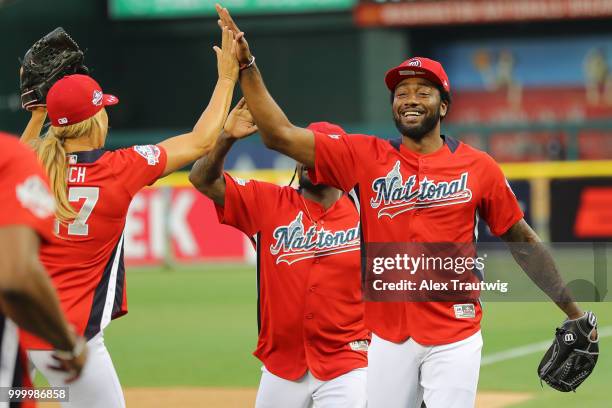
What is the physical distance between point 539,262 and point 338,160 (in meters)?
1.06

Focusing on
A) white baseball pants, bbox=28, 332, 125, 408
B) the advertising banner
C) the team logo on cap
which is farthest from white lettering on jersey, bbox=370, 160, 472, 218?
the advertising banner

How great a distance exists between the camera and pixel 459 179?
5.21 m

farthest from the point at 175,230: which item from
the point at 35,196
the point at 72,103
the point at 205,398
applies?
the point at 35,196

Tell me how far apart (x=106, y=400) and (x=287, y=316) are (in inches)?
46.0

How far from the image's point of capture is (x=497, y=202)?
17.2ft

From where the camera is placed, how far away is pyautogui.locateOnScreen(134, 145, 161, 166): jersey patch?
4879 mm

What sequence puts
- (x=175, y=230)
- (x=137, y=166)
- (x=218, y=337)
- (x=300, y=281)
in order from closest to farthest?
(x=137, y=166) → (x=300, y=281) → (x=218, y=337) → (x=175, y=230)

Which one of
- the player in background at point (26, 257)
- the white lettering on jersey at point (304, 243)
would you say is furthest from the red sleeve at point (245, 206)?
the player in background at point (26, 257)

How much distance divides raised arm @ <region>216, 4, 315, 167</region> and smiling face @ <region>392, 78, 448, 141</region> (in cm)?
44

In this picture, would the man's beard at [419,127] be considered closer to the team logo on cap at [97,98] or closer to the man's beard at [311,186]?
the man's beard at [311,186]

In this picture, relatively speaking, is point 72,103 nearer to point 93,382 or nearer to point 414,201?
point 93,382

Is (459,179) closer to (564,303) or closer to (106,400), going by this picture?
(564,303)

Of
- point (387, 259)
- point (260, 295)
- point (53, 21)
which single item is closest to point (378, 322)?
point (387, 259)

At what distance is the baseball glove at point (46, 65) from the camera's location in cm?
562
